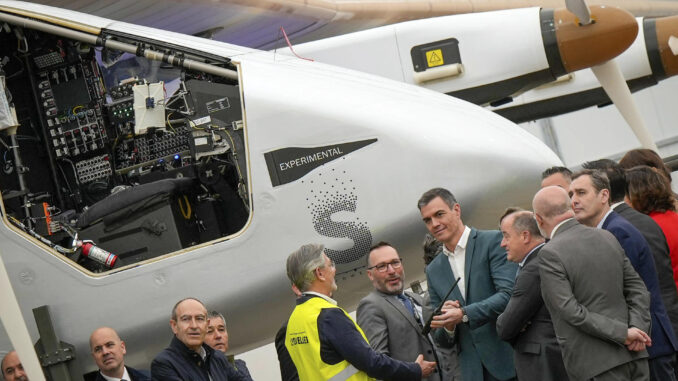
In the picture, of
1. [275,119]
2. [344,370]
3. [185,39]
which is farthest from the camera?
[185,39]

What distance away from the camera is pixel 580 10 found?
31.6ft

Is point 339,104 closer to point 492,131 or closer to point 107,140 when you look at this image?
A: point 492,131

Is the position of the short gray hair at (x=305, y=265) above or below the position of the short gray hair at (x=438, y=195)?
below

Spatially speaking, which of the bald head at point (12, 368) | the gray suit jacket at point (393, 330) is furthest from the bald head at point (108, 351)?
the gray suit jacket at point (393, 330)

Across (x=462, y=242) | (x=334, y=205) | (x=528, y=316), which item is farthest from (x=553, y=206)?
(x=334, y=205)

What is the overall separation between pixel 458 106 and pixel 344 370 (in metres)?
2.64

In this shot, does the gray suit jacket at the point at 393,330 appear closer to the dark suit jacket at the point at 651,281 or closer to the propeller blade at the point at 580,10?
the dark suit jacket at the point at 651,281

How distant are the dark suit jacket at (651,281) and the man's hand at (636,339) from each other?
0.39 metres

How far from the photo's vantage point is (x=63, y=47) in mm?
8414

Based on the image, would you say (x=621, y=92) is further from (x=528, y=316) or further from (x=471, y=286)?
(x=528, y=316)

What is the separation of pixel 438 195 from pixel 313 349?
142 centimetres

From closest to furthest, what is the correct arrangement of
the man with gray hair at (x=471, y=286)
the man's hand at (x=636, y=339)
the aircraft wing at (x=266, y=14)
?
the man's hand at (x=636, y=339)
the man with gray hair at (x=471, y=286)
the aircraft wing at (x=266, y=14)

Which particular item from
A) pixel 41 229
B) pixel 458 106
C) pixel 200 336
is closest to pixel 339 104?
pixel 458 106

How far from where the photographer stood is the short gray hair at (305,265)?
5.54m
